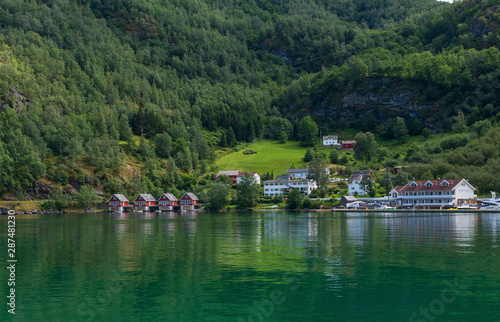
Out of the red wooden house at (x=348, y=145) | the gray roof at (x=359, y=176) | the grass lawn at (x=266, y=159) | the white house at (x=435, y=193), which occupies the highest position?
the red wooden house at (x=348, y=145)

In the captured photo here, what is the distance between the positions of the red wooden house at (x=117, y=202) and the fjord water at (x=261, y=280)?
83065 millimetres

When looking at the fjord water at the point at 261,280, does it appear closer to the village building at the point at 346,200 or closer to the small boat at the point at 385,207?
the small boat at the point at 385,207

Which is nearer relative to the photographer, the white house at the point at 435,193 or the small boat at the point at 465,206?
the small boat at the point at 465,206

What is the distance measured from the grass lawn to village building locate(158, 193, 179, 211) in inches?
1106

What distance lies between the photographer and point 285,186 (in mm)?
137250

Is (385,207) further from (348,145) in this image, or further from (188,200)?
(348,145)

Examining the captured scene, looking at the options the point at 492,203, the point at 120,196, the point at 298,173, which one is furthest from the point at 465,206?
the point at 120,196

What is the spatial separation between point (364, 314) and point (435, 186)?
92.3 meters

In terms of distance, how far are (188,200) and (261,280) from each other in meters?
107

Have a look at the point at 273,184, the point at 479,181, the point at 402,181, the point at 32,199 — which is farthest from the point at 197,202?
the point at 479,181

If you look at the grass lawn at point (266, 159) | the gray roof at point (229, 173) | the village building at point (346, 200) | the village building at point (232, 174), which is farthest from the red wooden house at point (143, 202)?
the village building at point (346, 200)

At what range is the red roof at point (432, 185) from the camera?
346ft

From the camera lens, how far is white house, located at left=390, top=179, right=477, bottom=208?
343 feet

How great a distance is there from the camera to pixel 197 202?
138m
